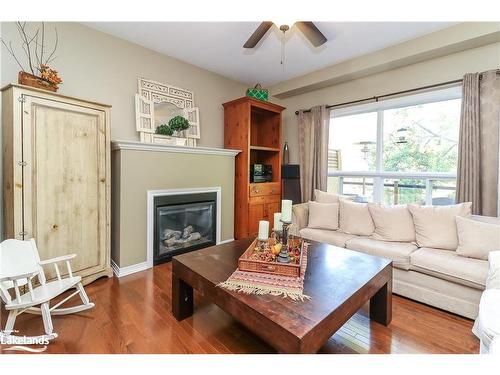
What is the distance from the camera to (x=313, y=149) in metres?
3.64

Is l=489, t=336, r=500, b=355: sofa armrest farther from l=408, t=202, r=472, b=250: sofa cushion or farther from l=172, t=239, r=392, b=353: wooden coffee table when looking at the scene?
l=408, t=202, r=472, b=250: sofa cushion

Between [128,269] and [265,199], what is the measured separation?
204cm

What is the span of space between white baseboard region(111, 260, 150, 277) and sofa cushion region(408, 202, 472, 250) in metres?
2.79

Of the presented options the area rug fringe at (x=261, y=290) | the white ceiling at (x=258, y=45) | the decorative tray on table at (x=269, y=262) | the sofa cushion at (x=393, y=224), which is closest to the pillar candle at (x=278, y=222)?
the decorative tray on table at (x=269, y=262)

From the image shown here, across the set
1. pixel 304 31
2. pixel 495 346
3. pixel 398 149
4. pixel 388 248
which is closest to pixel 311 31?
pixel 304 31

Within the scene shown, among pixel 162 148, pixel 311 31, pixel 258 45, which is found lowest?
pixel 162 148

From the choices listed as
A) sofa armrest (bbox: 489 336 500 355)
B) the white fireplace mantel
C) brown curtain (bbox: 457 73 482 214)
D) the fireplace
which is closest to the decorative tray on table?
sofa armrest (bbox: 489 336 500 355)

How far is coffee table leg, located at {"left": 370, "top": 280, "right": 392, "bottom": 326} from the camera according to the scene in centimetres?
171

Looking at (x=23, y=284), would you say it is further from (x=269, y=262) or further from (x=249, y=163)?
(x=249, y=163)

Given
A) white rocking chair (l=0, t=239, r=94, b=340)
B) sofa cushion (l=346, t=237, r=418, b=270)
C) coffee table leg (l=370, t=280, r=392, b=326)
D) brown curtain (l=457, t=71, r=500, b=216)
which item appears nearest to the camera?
white rocking chair (l=0, t=239, r=94, b=340)

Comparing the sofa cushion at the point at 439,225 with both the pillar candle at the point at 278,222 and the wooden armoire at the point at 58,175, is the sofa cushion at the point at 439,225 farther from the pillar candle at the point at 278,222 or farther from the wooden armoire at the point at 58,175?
the wooden armoire at the point at 58,175

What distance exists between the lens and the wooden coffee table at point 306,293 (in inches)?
41.5
